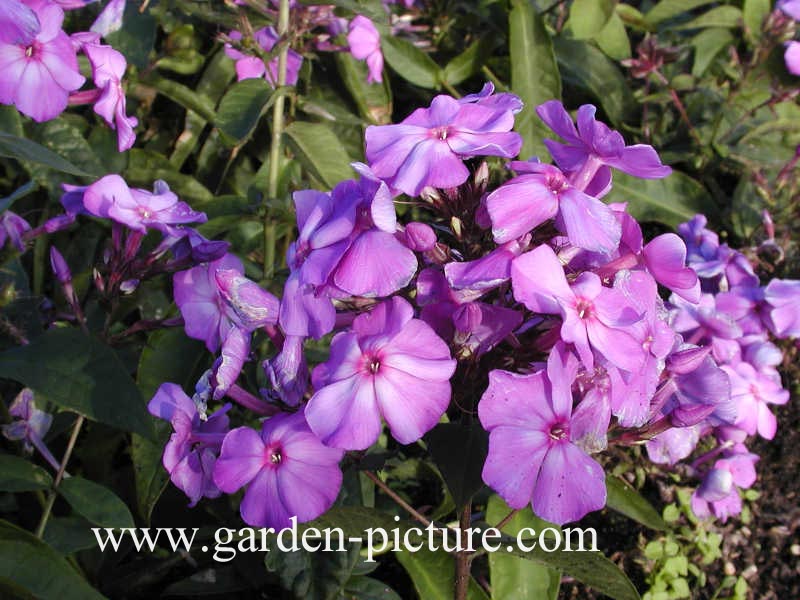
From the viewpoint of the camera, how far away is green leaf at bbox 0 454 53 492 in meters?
1.16

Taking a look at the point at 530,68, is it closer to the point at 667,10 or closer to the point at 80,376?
the point at 667,10

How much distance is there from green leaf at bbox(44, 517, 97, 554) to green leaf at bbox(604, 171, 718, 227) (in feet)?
4.77

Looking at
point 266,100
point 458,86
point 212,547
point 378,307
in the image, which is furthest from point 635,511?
point 458,86

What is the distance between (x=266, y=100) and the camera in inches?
58.1

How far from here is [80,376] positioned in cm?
111

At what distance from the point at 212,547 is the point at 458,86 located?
55.8 inches

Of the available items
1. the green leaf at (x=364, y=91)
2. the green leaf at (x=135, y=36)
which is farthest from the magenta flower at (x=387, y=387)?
the green leaf at (x=364, y=91)

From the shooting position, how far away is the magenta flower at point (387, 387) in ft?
2.77

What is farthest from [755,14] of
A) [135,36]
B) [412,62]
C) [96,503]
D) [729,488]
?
[96,503]

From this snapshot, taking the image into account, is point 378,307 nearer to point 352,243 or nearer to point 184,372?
point 352,243

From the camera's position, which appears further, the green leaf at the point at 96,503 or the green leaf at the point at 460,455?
the green leaf at the point at 96,503

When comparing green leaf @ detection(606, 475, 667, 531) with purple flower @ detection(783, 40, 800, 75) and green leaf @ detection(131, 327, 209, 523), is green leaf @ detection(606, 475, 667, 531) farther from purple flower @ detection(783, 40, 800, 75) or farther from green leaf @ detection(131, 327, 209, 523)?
purple flower @ detection(783, 40, 800, 75)

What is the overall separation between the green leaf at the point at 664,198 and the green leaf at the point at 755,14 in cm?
48

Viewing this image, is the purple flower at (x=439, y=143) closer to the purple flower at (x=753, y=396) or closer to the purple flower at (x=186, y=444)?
the purple flower at (x=186, y=444)
